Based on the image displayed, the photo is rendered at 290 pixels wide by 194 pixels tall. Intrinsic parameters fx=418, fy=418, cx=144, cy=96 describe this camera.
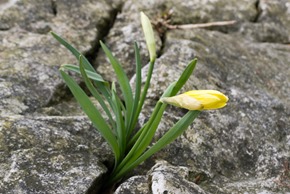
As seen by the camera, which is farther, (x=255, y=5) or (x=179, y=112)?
(x=255, y=5)

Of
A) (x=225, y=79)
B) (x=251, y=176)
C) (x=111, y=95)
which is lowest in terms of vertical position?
(x=251, y=176)

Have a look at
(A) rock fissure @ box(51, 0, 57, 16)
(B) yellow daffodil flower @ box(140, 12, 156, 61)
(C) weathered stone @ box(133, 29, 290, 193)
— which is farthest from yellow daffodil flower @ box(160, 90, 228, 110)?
(A) rock fissure @ box(51, 0, 57, 16)

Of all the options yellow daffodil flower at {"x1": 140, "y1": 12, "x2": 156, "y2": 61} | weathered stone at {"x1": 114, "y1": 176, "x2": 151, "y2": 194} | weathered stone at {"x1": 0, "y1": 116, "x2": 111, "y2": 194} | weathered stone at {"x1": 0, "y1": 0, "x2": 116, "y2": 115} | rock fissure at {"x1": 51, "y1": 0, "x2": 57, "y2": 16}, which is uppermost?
yellow daffodil flower at {"x1": 140, "y1": 12, "x2": 156, "y2": 61}

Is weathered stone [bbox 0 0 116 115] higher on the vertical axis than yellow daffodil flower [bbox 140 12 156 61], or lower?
lower

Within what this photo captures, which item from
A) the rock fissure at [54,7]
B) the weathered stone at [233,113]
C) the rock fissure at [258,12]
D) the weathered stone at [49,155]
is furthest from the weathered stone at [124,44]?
the rock fissure at [258,12]

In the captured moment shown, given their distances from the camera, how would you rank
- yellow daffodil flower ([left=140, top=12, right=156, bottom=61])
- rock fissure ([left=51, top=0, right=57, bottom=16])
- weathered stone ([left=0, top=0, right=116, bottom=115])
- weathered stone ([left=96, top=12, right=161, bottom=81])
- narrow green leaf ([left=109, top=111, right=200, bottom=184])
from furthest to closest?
1. rock fissure ([left=51, top=0, right=57, bottom=16])
2. weathered stone ([left=96, top=12, right=161, bottom=81])
3. weathered stone ([left=0, top=0, right=116, bottom=115])
4. yellow daffodil flower ([left=140, top=12, right=156, bottom=61])
5. narrow green leaf ([left=109, top=111, right=200, bottom=184])

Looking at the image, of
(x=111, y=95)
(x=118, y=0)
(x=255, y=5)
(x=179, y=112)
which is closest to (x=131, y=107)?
(x=111, y=95)

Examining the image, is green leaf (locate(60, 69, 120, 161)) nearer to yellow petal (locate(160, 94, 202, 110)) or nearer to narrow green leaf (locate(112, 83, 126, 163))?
narrow green leaf (locate(112, 83, 126, 163))

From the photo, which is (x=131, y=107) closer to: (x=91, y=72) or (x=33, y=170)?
(x=91, y=72)

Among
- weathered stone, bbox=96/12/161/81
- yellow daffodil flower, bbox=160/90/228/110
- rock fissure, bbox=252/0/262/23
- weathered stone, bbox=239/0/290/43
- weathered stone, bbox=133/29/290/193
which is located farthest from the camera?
rock fissure, bbox=252/0/262/23
